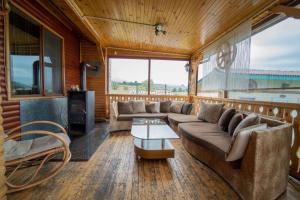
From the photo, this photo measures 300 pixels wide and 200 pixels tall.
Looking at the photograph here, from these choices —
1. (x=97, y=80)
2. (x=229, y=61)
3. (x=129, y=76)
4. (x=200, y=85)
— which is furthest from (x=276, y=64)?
(x=97, y=80)

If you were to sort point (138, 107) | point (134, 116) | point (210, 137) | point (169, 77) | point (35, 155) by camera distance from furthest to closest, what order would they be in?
point (169, 77) < point (138, 107) < point (134, 116) < point (210, 137) < point (35, 155)

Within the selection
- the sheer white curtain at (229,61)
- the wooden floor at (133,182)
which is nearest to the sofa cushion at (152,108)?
the sheer white curtain at (229,61)

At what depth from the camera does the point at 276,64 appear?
2896mm

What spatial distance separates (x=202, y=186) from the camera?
1.95 metres

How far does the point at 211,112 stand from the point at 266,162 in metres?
1.97

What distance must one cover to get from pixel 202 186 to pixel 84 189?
1.38 metres

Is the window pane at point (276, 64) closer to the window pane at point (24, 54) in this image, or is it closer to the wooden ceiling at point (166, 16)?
the wooden ceiling at point (166, 16)

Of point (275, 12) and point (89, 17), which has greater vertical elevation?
point (89, 17)

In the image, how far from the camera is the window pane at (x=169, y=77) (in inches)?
238

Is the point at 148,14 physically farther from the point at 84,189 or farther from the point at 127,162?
the point at 84,189

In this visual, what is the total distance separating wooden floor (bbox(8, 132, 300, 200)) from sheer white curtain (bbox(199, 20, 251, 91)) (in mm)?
1952

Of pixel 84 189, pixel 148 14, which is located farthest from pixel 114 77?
pixel 84 189

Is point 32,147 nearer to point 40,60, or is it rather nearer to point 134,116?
point 40,60

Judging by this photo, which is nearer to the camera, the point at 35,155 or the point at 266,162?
the point at 266,162
